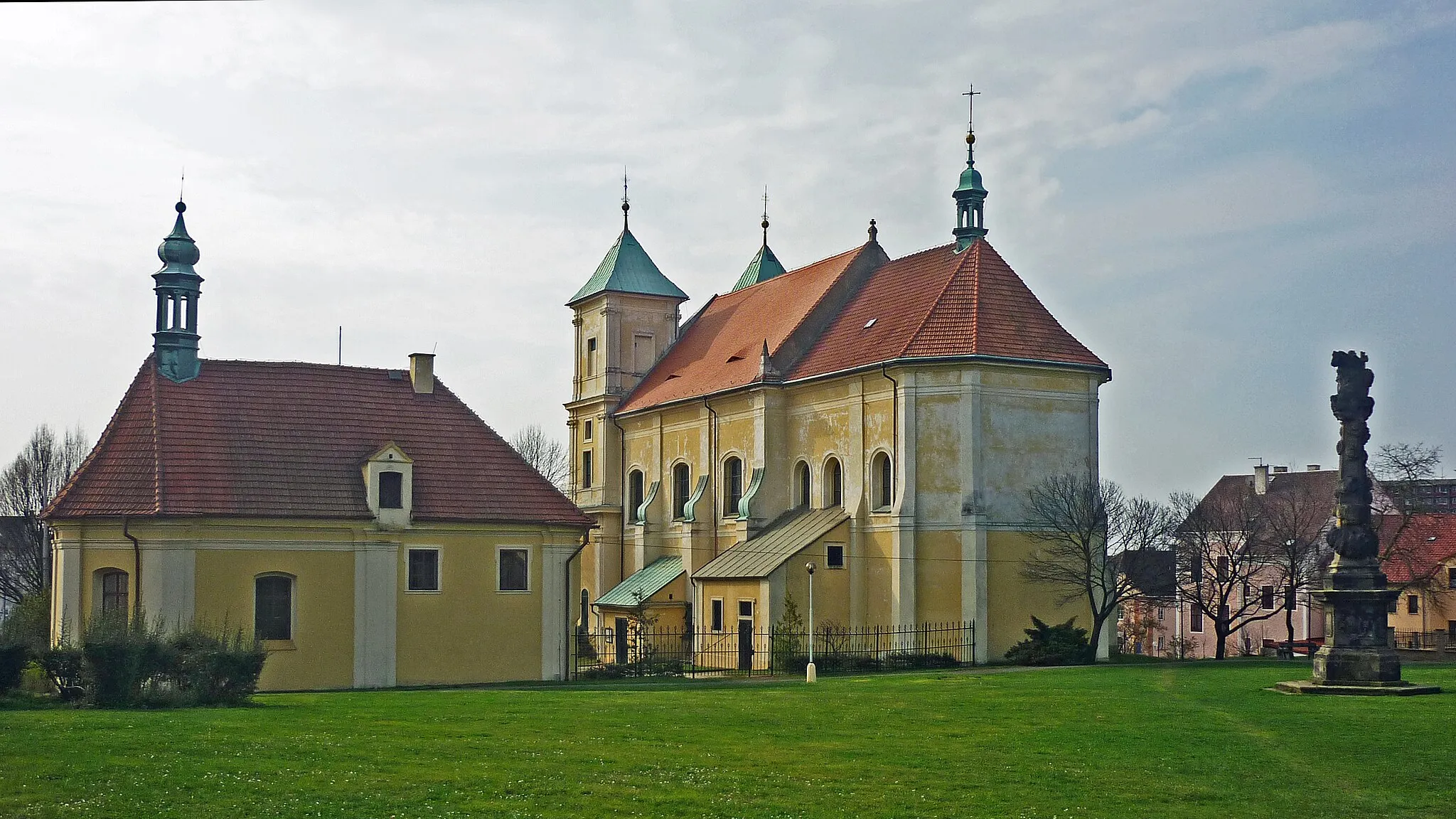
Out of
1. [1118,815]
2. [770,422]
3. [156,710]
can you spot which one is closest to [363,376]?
[770,422]

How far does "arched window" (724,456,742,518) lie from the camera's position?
5412cm

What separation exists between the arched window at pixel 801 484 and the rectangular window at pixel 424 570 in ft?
51.3

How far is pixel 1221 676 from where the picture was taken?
107 feet

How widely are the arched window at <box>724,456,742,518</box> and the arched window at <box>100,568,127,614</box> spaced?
22877mm

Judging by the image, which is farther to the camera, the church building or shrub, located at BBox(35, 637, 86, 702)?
the church building

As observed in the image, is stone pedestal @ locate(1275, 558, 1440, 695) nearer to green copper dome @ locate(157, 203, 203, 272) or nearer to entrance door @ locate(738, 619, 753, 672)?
entrance door @ locate(738, 619, 753, 672)

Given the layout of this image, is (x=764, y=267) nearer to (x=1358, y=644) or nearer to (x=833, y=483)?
(x=833, y=483)

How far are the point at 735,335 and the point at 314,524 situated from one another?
24.1 m

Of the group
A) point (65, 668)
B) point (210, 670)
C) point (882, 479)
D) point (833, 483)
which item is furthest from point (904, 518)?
point (65, 668)

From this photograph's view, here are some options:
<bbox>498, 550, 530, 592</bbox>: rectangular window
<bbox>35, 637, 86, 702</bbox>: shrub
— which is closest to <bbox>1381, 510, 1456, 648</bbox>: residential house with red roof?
<bbox>498, 550, 530, 592</bbox>: rectangular window

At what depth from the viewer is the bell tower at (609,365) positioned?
205ft

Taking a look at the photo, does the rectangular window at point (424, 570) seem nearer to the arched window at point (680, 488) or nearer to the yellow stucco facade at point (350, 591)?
the yellow stucco facade at point (350, 591)

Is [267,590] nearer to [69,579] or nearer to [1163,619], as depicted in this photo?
[69,579]

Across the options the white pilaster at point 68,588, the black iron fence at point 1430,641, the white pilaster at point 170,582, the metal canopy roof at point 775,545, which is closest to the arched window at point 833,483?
the metal canopy roof at point 775,545
